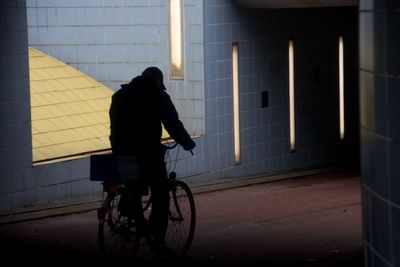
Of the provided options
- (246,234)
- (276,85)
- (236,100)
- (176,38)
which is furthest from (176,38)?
(246,234)

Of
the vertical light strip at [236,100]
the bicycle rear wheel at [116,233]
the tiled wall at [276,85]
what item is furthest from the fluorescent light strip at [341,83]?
the bicycle rear wheel at [116,233]

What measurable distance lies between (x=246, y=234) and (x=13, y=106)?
Result: 142 inches

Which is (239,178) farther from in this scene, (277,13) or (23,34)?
(23,34)

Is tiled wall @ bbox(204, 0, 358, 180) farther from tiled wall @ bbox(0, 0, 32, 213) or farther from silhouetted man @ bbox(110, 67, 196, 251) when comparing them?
silhouetted man @ bbox(110, 67, 196, 251)

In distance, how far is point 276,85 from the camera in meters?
19.4

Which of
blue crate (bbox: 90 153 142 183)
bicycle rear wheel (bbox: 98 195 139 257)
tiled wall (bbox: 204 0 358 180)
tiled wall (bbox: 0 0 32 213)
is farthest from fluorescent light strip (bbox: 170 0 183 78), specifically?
blue crate (bbox: 90 153 142 183)

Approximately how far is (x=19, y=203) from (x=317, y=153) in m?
7.42

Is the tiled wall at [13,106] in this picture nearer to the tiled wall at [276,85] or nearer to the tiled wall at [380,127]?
the tiled wall at [276,85]

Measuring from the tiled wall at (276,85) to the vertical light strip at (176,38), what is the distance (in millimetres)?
417

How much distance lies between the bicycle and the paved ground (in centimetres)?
17

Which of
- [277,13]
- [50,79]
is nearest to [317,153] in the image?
[277,13]

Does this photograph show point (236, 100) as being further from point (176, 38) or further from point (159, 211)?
point (159, 211)

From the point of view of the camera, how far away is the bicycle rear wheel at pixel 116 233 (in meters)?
10.8

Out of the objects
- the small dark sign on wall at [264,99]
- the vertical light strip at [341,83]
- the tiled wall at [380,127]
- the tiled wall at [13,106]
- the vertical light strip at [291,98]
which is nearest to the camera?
the tiled wall at [380,127]
